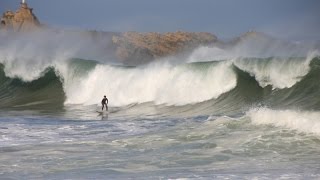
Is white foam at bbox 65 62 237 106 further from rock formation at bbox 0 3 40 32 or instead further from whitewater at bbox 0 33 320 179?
rock formation at bbox 0 3 40 32

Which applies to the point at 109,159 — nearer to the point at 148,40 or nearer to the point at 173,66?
the point at 173,66

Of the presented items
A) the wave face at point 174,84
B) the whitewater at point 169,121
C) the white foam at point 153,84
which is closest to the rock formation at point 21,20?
the wave face at point 174,84

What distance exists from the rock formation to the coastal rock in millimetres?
15382

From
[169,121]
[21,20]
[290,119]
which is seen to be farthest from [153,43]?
[290,119]

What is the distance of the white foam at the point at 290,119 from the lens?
9995mm

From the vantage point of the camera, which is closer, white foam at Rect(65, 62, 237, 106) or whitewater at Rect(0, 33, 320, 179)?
whitewater at Rect(0, 33, 320, 179)

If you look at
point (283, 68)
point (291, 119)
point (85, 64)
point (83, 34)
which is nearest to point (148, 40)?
point (83, 34)

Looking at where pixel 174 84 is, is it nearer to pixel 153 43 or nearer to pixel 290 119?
pixel 290 119

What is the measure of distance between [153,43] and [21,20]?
25458mm

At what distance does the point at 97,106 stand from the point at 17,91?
608 cm

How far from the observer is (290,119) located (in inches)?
427

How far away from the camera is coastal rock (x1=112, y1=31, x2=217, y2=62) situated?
97975 mm

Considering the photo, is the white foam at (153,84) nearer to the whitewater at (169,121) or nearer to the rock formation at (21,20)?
the whitewater at (169,121)

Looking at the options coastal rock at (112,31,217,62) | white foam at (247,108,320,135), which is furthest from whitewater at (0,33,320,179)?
coastal rock at (112,31,217,62)
